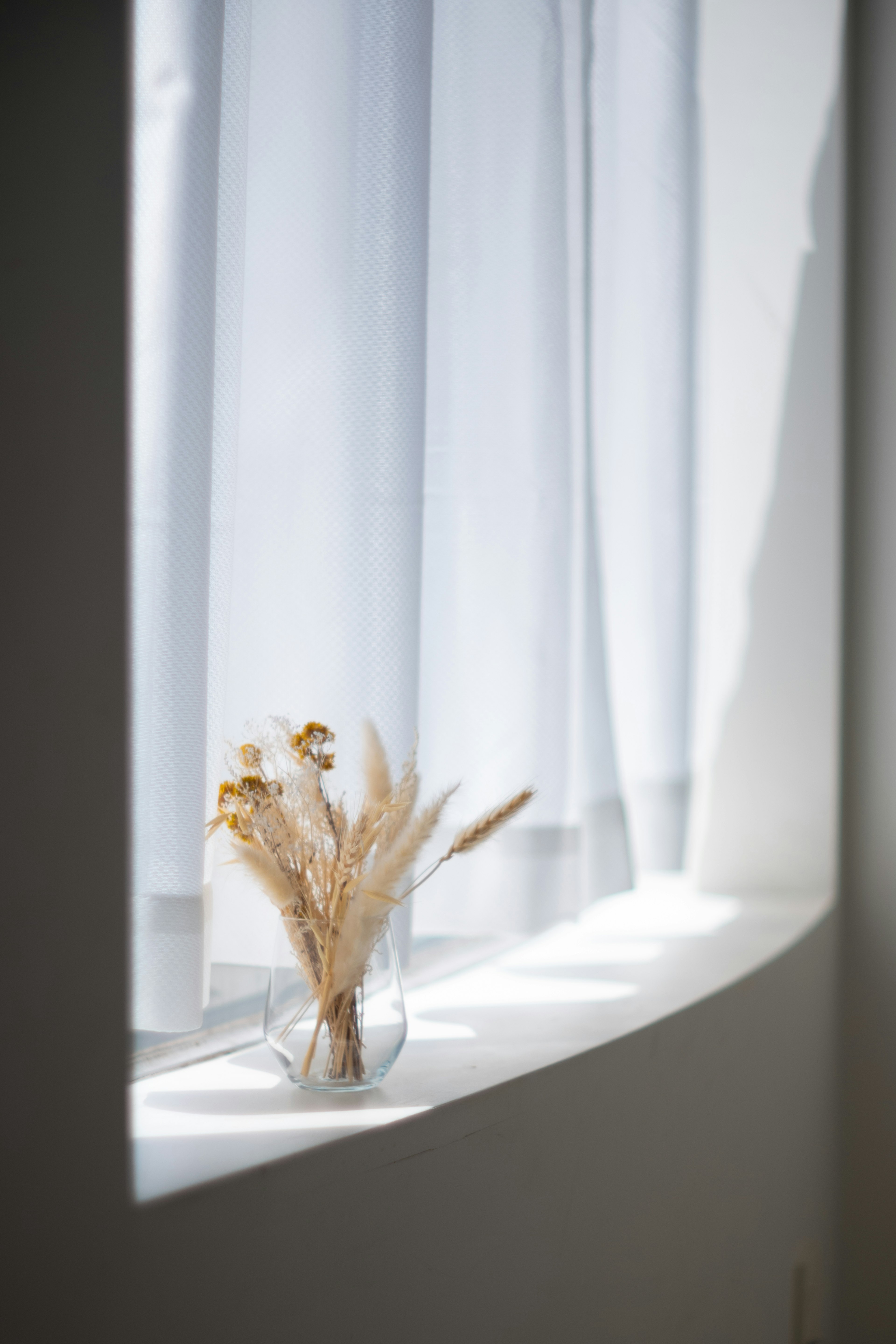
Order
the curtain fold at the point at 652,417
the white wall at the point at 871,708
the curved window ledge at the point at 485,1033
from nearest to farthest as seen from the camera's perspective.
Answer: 1. the curved window ledge at the point at 485,1033
2. the curtain fold at the point at 652,417
3. the white wall at the point at 871,708

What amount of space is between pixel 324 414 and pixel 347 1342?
659 mm

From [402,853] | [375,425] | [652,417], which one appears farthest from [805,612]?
[402,853]

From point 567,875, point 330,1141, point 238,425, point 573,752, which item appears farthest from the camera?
point 573,752

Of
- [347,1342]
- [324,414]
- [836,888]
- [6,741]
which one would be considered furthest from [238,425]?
[836,888]

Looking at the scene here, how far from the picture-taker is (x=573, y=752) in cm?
120

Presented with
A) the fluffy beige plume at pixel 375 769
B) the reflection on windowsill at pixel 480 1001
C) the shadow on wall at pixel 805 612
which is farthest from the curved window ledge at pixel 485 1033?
the fluffy beige plume at pixel 375 769

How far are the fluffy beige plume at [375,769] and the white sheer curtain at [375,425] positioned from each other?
100mm

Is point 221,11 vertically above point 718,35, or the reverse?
point 718,35

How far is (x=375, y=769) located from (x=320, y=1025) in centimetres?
18

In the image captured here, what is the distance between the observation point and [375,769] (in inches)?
28.9

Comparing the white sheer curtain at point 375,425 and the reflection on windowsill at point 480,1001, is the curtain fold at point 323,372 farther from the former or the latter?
the reflection on windowsill at point 480,1001

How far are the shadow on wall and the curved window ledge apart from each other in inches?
4.0

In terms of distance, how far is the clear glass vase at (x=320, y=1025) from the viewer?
73 centimetres

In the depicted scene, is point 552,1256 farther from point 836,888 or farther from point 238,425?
point 836,888
